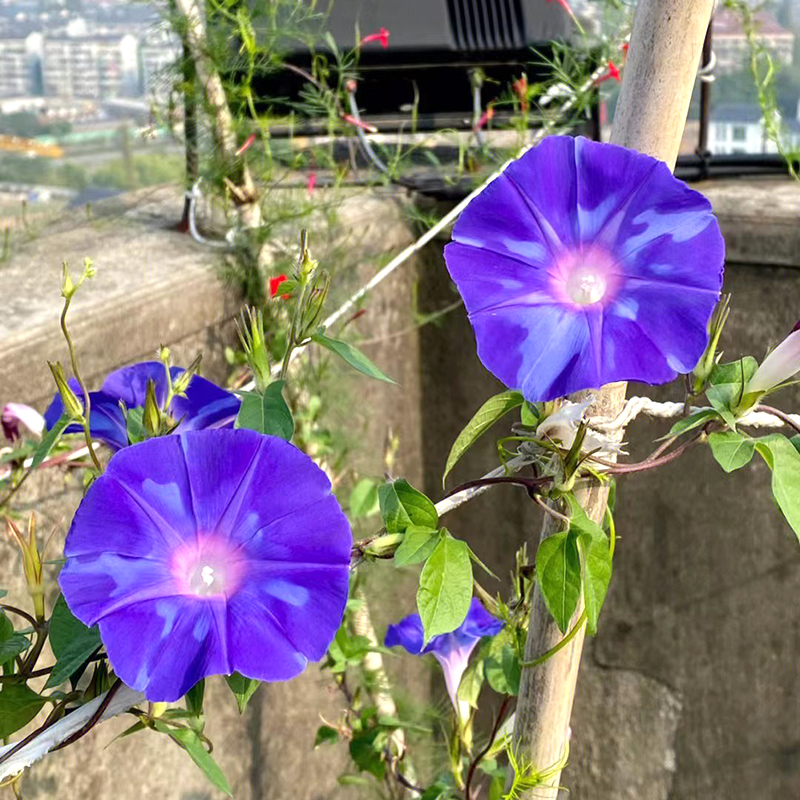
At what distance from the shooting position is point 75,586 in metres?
0.51

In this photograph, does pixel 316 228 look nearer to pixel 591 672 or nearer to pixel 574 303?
pixel 591 672

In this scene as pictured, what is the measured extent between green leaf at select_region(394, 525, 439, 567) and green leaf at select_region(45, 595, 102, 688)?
0.18m

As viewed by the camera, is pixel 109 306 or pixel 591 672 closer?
pixel 109 306

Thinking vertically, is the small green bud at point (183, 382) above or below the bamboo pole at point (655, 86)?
below

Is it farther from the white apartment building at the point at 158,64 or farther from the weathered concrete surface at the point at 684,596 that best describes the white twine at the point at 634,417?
the white apartment building at the point at 158,64

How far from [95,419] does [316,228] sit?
894 millimetres

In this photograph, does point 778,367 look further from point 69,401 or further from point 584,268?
point 69,401

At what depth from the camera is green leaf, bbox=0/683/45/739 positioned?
63 cm

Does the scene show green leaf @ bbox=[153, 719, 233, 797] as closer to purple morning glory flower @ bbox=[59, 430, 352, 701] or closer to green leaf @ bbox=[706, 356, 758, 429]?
purple morning glory flower @ bbox=[59, 430, 352, 701]

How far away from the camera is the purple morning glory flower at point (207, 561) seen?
1.68 feet

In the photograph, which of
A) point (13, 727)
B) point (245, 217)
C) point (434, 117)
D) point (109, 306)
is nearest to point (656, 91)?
point (13, 727)

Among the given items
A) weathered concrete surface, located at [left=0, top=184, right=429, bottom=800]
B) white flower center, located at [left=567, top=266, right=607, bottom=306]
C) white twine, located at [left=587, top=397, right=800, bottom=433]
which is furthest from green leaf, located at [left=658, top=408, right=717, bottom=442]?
weathered concrete surface, located at [left=0, top=184, right=429, bottom=800]

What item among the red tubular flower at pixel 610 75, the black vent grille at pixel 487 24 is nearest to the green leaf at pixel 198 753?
the red tubular flower at pixel 610 75

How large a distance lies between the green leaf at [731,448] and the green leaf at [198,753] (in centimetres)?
35
